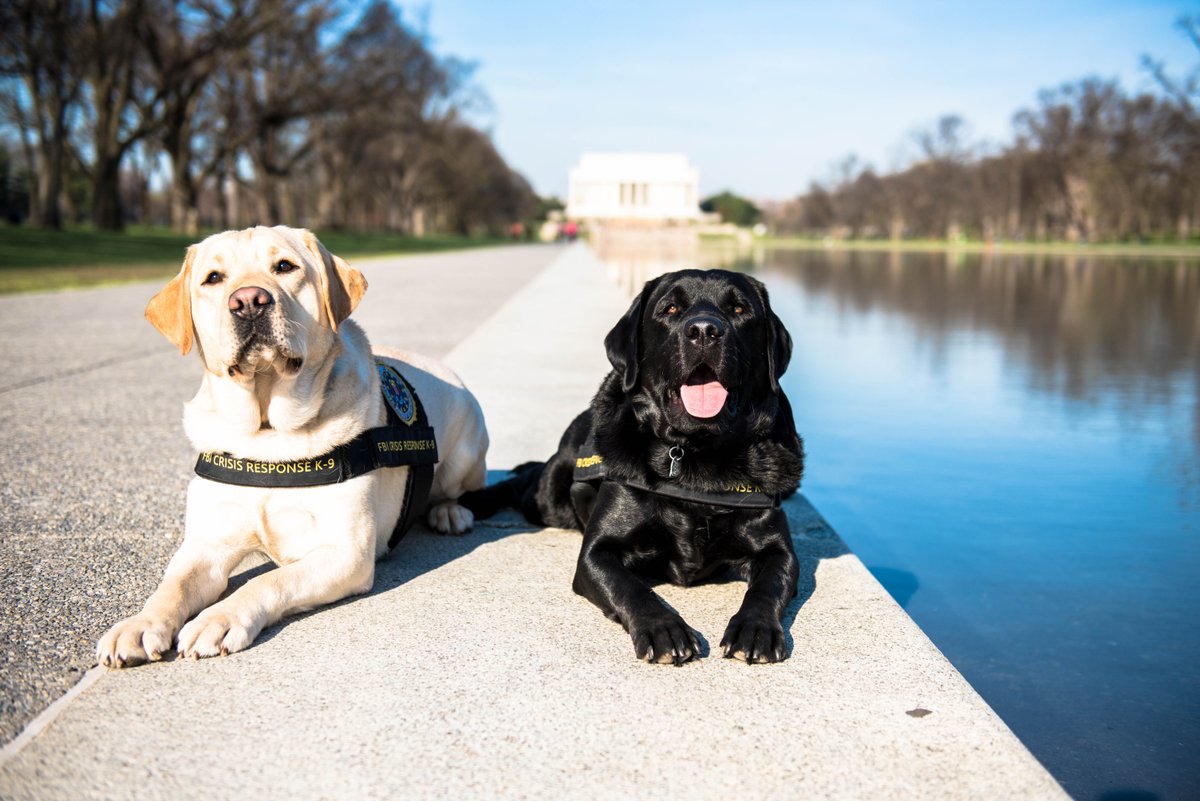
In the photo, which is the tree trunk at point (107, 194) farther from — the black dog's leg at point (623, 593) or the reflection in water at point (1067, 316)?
the black dog's leg at point (623, 593)

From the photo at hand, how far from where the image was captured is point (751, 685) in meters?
2.84

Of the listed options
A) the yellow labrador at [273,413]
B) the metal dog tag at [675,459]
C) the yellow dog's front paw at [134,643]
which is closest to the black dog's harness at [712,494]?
the metal dog tag at [675,459]

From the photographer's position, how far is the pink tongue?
3.51m

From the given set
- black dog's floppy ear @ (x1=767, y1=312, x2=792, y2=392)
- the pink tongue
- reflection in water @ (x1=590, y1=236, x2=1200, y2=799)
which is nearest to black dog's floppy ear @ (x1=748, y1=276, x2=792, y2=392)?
black dog's floppy ear @ (x1=767, y1=312, x2=792, y2=392)

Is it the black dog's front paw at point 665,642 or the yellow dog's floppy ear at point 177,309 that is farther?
the yellow dog's floppy ear at point 177,309

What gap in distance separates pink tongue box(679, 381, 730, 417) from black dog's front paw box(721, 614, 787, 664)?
0.77m

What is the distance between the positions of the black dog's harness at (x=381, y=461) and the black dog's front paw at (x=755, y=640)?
55.8 inches

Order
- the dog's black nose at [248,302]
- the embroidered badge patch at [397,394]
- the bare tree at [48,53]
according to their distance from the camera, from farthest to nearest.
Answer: the bare tree at [48,53]
the embroidered badge patch at [397,394]
the dog's black nose at [248,302]

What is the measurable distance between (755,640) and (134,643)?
184 centimetres

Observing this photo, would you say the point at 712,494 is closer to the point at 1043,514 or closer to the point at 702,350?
the point at 702,350

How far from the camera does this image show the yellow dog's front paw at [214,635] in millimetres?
2949

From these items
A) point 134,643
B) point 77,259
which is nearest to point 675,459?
point 134,643

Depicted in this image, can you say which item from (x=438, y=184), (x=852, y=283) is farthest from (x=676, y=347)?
(x=438, y=184)

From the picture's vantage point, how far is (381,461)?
3.62m
